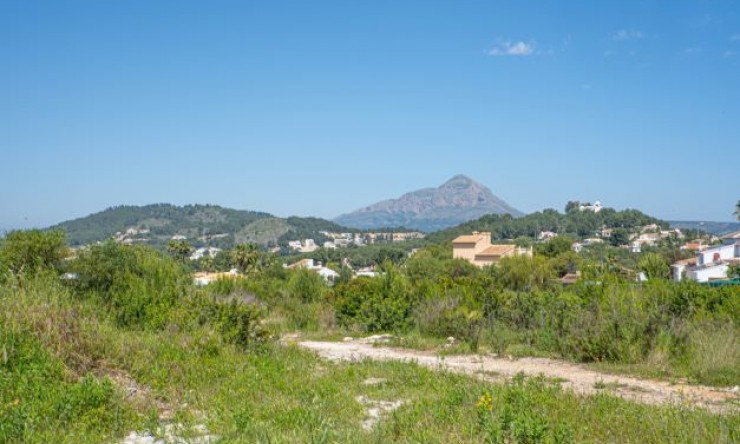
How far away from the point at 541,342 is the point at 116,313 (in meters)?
8.24

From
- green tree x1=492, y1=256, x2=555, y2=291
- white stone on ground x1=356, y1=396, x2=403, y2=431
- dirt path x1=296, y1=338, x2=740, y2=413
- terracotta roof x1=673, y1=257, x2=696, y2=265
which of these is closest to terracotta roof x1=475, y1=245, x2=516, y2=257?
terracotta roof x1=673, y1=257, x2=696, y2=265

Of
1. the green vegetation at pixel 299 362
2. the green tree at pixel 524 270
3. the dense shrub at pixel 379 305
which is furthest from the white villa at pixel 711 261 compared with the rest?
the green vegetation at pixel 299 362

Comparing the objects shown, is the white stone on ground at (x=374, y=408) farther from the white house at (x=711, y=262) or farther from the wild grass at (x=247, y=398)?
the white house at (x=711, y=262)

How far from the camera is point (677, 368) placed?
9.40 metres

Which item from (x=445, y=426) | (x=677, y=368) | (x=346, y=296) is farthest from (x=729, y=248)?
(x=445, y=426)

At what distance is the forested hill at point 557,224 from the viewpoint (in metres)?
152

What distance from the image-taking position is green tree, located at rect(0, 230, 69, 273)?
14641mm

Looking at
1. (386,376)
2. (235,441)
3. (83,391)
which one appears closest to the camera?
(235,441)

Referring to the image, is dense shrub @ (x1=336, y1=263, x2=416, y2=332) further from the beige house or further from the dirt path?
the beige house

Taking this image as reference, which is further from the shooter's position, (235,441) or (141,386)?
(141,386)

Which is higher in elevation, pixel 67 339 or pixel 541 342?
pixel 67 339

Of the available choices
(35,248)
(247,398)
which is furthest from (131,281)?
(247,398)

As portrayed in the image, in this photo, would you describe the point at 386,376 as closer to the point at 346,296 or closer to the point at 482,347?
the point at 482,347

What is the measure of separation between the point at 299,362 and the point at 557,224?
533 ft
